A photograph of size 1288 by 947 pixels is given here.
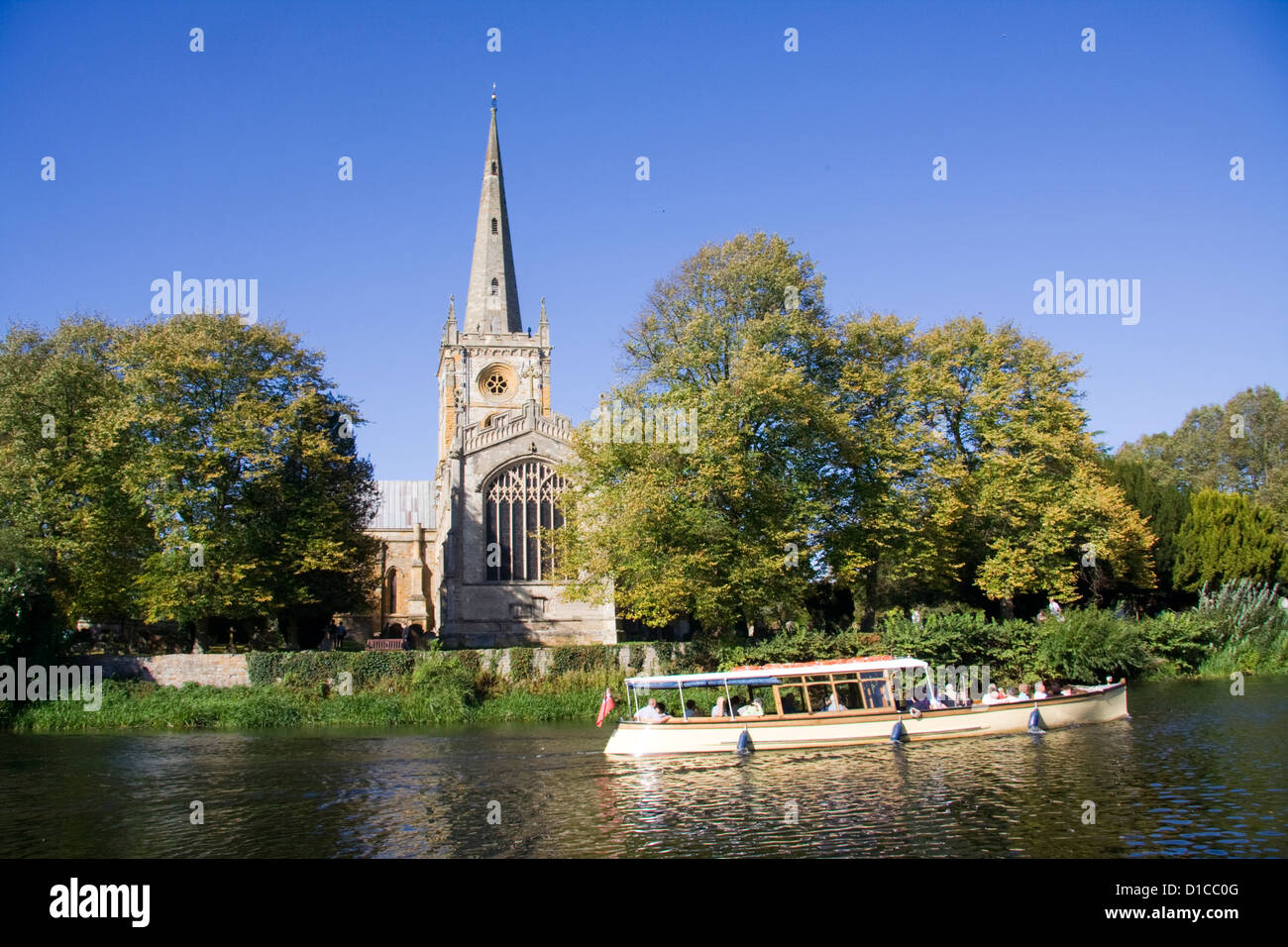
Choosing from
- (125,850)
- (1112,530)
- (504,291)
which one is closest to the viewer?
(125,850)

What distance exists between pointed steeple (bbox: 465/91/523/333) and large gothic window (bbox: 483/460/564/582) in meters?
20.2

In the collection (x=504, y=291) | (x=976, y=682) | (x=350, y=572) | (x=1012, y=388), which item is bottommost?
(x=976, y=682)

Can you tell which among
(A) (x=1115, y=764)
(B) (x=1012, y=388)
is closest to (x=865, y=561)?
(B) (x=1012, y=388)

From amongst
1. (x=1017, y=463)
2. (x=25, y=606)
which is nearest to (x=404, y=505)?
(x=25, y=606)

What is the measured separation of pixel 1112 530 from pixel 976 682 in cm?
1011

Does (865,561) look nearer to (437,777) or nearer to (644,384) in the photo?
(644,384)

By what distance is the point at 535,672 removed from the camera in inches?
1406

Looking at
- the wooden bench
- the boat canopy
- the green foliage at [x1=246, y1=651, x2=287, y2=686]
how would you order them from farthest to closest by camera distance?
the wooden bench → the green foliage at [x1=246, y1=651, x2=287, y2=686] → the boat canopy

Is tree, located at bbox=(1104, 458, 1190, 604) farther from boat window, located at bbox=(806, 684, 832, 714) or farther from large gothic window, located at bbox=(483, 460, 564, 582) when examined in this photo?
large gothic window, located at bbox=(483, 460, 564, 582)

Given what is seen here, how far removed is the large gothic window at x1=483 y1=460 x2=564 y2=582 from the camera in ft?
159

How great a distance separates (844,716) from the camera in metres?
25.1

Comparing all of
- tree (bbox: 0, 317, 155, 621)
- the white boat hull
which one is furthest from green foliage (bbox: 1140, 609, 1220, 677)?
tree (bbox: 0, 317, 155, 621)

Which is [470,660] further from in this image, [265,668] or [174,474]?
[174,474]

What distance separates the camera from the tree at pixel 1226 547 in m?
45.3
